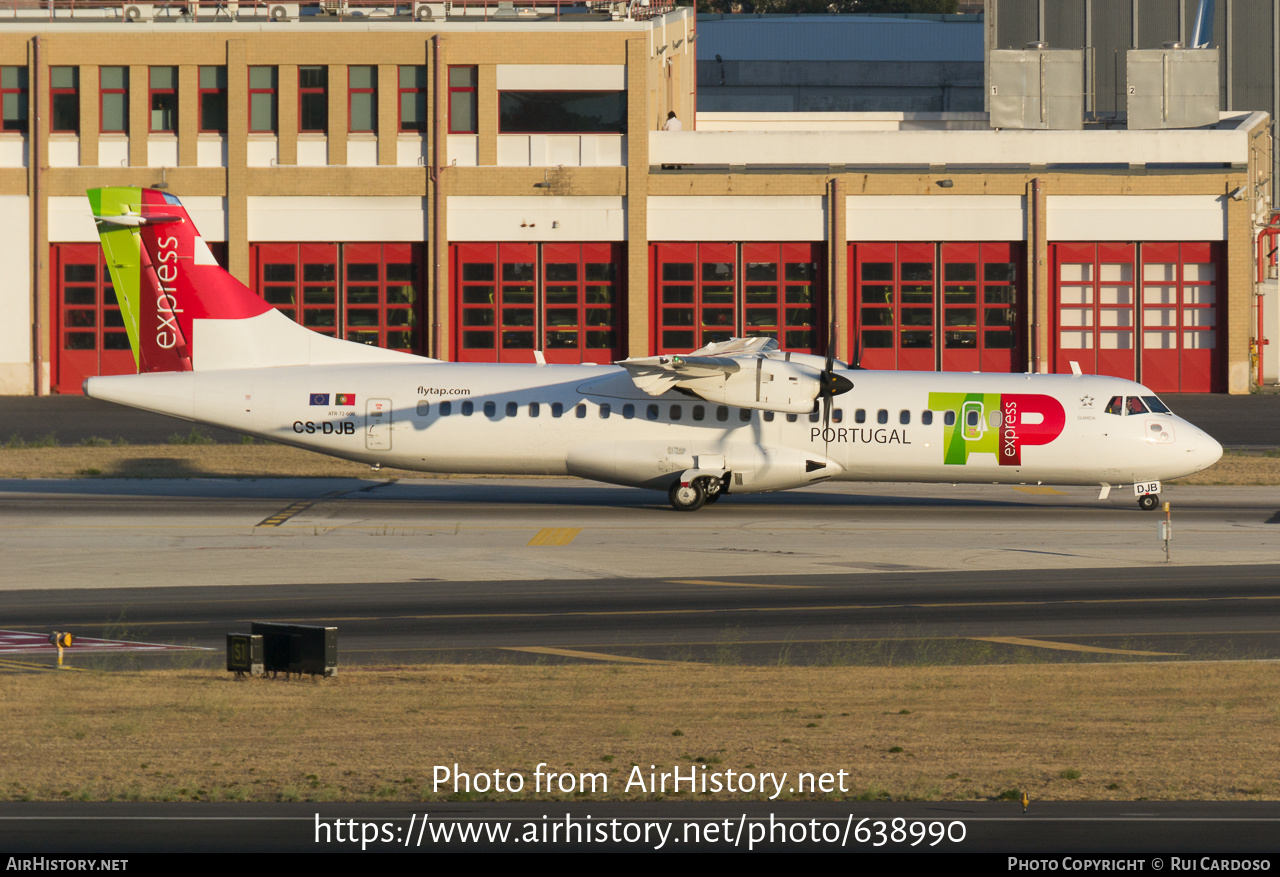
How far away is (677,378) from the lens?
108 feet

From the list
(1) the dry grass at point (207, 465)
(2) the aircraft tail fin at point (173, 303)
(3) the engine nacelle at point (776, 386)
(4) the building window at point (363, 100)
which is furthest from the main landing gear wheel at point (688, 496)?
(4) the building window at point (363, 100)

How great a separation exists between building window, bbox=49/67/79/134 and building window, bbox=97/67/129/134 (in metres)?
1.07

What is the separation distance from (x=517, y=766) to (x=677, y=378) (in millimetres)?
19965

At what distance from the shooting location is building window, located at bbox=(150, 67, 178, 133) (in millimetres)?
60812

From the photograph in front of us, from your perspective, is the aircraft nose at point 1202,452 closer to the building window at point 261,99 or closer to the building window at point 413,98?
the building window at point 413,98

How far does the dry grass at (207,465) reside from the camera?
40.9 meters

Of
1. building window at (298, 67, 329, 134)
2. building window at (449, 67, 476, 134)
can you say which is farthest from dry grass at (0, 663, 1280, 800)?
building window at (298, 67, 329, 134)

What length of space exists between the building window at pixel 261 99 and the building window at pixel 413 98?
17.5ft

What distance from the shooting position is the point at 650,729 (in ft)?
50.0

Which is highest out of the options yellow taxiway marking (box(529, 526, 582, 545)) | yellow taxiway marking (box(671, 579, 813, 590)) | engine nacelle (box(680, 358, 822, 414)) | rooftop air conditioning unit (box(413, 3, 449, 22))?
rooftop air conditioning unit (box(413, 3, 449, 22))

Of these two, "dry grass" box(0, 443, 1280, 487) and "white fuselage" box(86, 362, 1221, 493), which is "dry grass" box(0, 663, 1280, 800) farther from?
"dry grass" box(0, 443, 1280, 487)

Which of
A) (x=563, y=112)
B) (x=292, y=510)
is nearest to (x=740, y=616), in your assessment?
(x=292, y=510)
